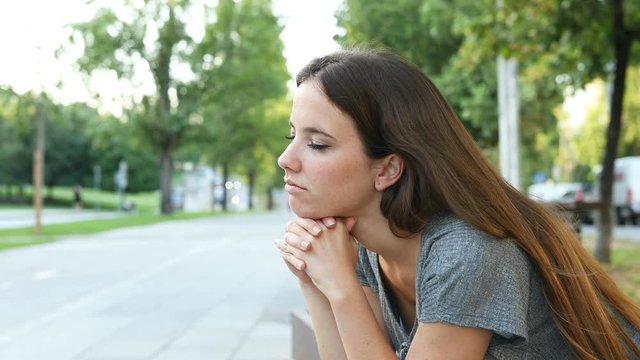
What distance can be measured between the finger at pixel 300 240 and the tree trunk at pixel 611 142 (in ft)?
31.2

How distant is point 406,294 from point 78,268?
1082cm

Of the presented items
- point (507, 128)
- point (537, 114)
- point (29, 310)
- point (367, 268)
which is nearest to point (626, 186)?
point (537, 114)

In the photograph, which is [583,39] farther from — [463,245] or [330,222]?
[463,245]

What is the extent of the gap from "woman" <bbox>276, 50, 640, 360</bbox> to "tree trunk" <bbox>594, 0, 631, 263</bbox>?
30.7 ft

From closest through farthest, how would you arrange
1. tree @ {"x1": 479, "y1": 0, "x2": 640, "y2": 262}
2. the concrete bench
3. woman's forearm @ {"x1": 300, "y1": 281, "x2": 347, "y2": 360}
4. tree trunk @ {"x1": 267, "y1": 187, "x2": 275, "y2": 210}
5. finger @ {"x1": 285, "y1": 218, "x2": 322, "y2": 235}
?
1. finger @ {"x1": 285, "y1": 218, "x2": 322, "y2": 235}
2. woman's forearm @ {"x1": 300, "y1": 281, "x2": 347, "y2": 360}
3. the concrete bench
4. tree @ {"x1": 479, "y1": 0, "x2": 640, "y2": 262}
5. tree trunk @ {"x1": 267, "y1": 187, "x2": 275, "y2": 210}

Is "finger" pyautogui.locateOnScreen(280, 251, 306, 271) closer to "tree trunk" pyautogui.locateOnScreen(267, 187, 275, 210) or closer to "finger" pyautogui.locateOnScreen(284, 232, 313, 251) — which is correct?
"finger" pyautogui.locateOnScreen(284, 232, 313, 251)

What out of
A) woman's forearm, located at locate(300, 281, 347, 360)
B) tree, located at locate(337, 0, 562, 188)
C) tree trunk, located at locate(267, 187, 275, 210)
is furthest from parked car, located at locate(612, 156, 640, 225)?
tree trunk, located at locate(267, 187, 275, 210)

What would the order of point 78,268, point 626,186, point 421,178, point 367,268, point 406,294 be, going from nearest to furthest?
point 421,178
point 406,294
point 367,268
point 78,268
point 626,186

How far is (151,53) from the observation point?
34.3 meters

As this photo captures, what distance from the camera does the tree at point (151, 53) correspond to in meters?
32.6

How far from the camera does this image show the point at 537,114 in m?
19.1

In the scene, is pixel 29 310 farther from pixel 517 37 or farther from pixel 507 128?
pixel 507 128

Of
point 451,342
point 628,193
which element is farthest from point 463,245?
point 628,193

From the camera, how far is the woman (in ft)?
5.06
